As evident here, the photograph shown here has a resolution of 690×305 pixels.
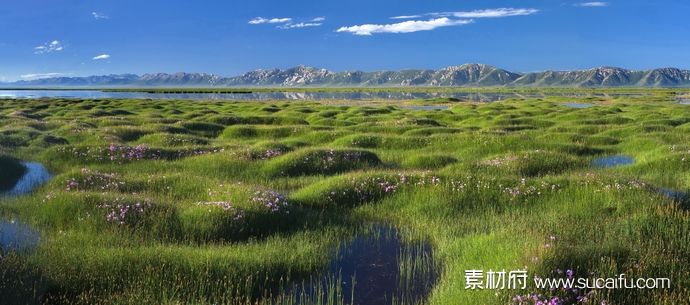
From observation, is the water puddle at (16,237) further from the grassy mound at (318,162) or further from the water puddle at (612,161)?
the water puddle at (612,161)

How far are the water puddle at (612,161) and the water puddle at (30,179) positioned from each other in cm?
2252

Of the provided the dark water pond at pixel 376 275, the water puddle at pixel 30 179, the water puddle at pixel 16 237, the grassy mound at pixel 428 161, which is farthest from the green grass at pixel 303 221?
the water puddle at pixel 30 179

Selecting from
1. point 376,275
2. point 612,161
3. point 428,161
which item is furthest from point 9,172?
point 612,161

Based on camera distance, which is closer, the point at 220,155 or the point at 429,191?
the point at 429,191

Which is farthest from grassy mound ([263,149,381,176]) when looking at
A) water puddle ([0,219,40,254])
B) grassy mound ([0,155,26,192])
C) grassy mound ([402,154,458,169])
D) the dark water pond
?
grassy mound ([0,155,26,192])

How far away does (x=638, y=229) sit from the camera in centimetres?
1039

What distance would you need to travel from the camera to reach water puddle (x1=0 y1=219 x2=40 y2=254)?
30.8 ft

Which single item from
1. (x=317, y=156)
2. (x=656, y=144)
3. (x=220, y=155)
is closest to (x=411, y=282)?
(x=317, y=156)

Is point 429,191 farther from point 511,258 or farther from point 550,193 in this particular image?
point 511,258

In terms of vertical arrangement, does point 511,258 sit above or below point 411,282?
above

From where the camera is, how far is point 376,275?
29.9ft

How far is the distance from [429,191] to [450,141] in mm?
14631

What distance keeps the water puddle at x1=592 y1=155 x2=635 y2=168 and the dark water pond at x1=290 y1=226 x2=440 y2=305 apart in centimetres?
1567

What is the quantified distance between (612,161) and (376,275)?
19.7 metres
